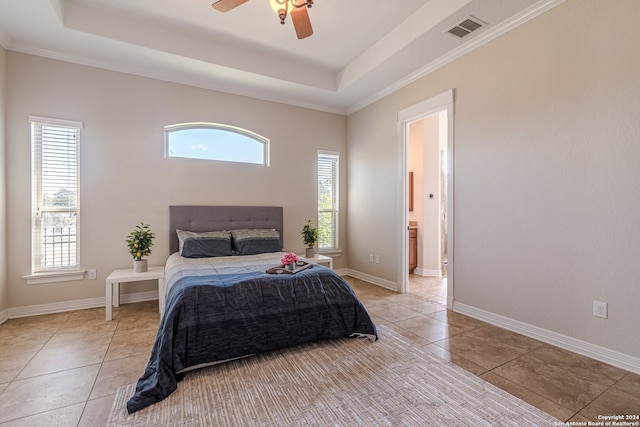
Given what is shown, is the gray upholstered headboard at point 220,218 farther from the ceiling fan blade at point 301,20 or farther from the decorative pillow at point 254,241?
the ceiling fan blade at point 301,20

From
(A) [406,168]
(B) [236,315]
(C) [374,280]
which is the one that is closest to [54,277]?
(B) [236,315]

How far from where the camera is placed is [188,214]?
13.2 feet

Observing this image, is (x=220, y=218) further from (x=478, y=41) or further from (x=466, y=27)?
(x=478, y=41)

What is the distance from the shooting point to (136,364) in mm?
2275

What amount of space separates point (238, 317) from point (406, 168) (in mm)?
3059

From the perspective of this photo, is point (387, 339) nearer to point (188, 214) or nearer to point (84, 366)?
point (84, 366)

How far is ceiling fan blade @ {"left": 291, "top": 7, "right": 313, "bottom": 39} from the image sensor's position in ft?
8.07

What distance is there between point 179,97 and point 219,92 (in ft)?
1.85

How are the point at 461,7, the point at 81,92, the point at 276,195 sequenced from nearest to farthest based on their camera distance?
the point at 461,7 → the point at 81,92 → the point at 276,195

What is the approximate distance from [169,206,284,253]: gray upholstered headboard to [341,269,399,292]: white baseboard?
1.46 meters

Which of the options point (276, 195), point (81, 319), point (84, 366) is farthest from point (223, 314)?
point (276, 195)

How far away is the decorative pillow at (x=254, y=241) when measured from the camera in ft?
12.7

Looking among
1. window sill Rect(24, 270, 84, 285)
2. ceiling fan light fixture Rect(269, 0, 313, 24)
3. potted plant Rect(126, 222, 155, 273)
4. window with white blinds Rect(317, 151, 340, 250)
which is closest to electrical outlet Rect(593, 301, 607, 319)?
ceiling fan light fixture Rect(269, 0, 313, 24)

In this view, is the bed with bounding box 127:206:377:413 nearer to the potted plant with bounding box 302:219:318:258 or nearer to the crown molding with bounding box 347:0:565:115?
the potted plant with bounding box 302:219:318:258
